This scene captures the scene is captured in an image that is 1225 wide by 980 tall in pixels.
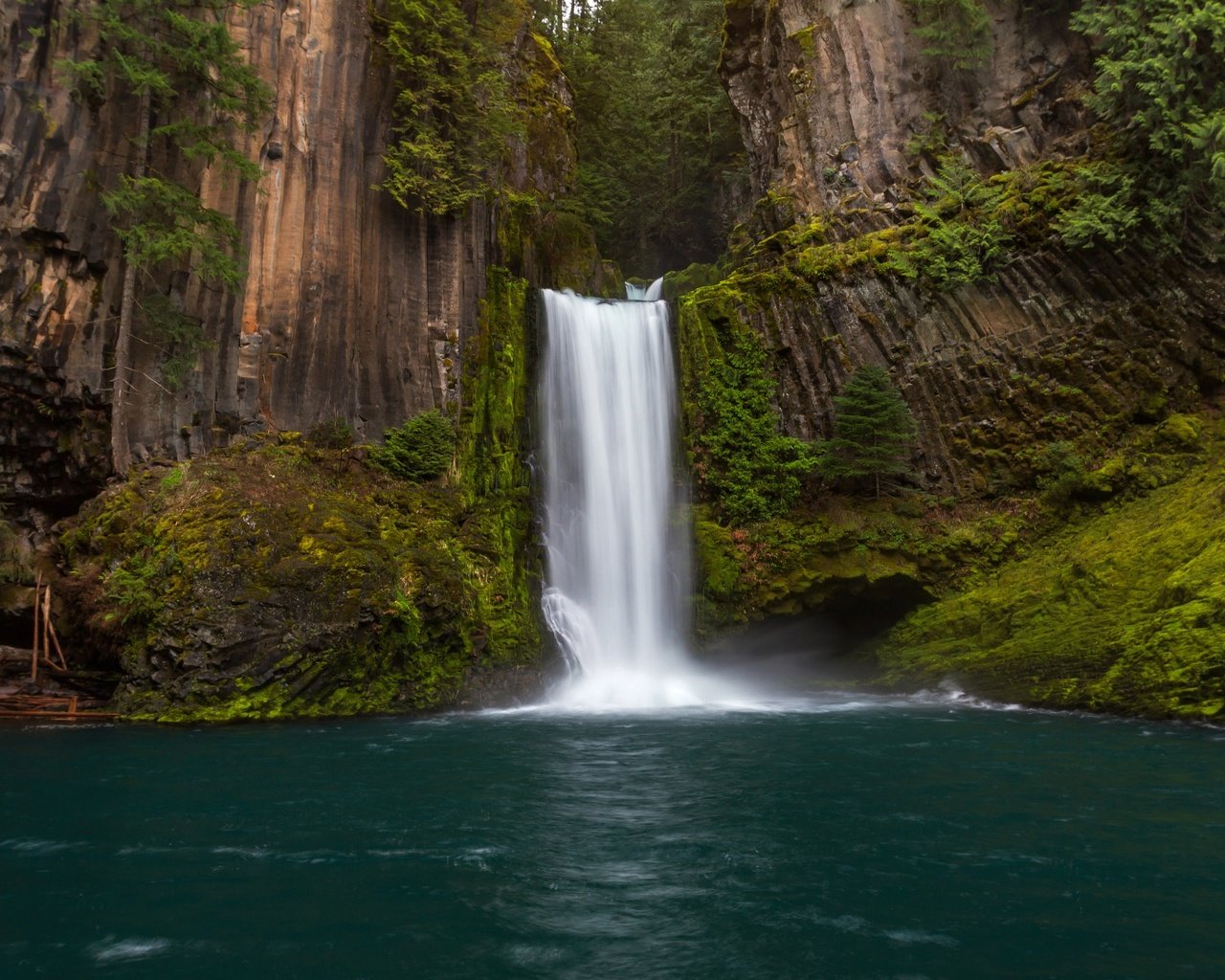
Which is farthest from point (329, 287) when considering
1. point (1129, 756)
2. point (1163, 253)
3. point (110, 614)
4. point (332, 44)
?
point (1163, 253)

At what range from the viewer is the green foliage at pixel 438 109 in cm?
2136

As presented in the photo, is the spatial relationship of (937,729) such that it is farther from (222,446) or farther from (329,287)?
(329,287)

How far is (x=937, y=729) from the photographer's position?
12656mm

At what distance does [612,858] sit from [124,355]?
14.6 meters

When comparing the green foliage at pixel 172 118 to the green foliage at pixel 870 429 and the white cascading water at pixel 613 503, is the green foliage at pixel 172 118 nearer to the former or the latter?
the white cascading water at pixel 613 503

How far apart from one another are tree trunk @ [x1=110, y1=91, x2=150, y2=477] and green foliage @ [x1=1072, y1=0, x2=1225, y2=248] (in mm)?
20941

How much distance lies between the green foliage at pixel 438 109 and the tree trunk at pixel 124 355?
19.4 feet

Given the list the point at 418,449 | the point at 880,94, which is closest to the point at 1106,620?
the point at 418,449

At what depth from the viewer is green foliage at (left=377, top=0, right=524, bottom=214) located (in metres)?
21.4

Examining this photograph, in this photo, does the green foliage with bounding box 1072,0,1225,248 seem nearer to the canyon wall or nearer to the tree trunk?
the canyon wall

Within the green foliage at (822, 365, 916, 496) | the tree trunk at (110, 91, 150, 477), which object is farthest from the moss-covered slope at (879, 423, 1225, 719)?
the tree trunk at (110, 91, 150, 477)

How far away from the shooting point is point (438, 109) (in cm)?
2230

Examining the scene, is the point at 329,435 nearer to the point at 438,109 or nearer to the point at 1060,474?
the point at 438,109

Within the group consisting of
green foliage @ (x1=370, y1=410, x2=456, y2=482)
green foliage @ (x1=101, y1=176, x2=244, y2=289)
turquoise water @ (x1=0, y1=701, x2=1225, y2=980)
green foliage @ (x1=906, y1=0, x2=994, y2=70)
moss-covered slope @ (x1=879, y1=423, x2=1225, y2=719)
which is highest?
green foliage @ (x1=906, y1=0, x2=994, y2=70)
